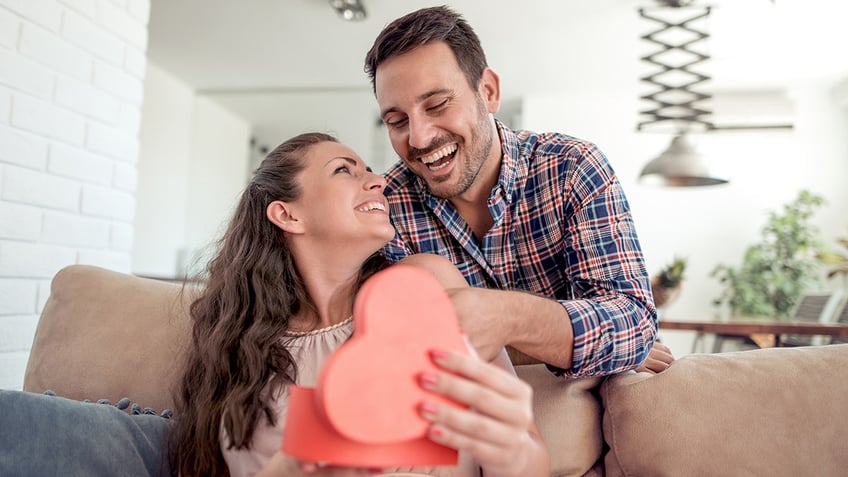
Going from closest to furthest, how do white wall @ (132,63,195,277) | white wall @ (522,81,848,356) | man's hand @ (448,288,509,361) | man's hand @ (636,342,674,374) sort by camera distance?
1. man's hand @ (448,288,509,361)
2. man's hand @ (636,342,674,374)
3. white wall @ (132,63,195,277)
4. white wall @ (522,81,848,356)

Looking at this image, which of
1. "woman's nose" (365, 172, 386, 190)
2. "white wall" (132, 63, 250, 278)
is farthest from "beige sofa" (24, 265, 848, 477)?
"white wall" (132, 63, 250, 278)

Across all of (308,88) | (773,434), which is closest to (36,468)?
(773,434)

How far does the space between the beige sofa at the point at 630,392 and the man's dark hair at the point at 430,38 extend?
0.83 m

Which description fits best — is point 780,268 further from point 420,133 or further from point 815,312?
point 420,133

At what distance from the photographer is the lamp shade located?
11.9 feet

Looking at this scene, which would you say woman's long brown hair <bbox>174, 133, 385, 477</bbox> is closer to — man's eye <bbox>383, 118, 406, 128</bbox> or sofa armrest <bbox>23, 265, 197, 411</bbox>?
sofa armrest <bbox>23, 265, 197, 411</bbox>

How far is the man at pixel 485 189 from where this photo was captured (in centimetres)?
151

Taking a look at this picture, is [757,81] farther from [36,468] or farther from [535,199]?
[36,468]

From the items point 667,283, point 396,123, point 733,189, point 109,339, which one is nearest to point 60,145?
point 109,339

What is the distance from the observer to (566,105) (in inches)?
261

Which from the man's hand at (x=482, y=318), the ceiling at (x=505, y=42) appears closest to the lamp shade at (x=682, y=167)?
the ceiling at (x=505, y=42)

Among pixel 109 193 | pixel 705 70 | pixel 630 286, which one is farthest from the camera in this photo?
pixel 705 70

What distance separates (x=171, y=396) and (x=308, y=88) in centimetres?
543

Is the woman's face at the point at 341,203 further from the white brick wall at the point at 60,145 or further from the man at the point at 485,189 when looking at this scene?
the white brick wall at the point at 60,145
